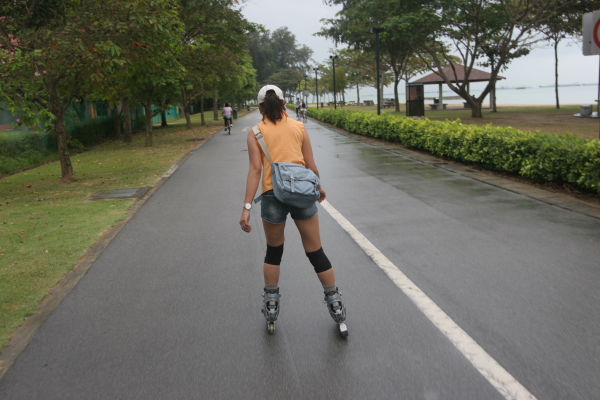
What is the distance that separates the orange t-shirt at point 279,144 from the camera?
12.7 ft

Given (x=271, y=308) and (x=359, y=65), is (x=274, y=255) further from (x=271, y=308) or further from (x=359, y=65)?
(x=359, y=65)

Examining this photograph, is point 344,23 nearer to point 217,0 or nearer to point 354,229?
point 217,0

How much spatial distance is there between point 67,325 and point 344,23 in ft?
109

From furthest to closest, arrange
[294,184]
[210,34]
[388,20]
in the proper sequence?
1. [210,34]
2. [388,20]
3. [294,184]

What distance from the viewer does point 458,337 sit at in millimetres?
3785

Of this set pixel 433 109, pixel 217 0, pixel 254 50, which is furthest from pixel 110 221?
pixel 254 50

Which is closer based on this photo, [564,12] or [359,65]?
[564,12]

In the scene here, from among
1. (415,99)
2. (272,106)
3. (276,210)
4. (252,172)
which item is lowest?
(276,210)

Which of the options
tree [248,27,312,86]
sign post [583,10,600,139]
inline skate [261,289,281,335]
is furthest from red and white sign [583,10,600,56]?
tree [248,27,312,86]

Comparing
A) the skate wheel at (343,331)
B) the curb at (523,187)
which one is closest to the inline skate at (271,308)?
the skate wheel at (343,331)

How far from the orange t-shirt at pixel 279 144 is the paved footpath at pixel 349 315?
1155mm

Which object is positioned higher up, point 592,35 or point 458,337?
point 592,35

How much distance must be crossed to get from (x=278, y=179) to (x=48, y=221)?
611 centimetres

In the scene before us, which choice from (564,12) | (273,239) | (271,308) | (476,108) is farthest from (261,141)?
(476,108)
